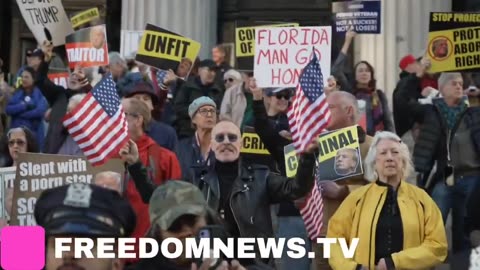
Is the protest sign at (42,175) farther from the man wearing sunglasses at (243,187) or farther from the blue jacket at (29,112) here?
the blue jacket at (29,112)

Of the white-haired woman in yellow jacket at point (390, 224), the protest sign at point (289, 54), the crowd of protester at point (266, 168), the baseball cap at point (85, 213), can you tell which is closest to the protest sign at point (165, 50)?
the crowd of protester at point (266, 168)

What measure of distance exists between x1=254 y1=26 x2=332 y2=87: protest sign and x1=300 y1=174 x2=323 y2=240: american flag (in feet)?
4.53

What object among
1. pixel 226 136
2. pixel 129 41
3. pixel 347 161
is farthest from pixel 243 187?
pixel 129 41

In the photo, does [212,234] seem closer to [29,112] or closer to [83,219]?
[83,219]

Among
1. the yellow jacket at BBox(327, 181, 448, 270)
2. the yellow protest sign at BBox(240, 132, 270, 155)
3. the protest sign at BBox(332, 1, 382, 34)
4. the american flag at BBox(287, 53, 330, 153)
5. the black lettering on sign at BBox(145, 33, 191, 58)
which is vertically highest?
the protest sign at BBox(332, 1, 382, 34)

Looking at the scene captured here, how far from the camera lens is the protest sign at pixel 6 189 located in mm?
8656

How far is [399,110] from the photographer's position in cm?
1064

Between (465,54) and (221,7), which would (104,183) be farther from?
(221,7)

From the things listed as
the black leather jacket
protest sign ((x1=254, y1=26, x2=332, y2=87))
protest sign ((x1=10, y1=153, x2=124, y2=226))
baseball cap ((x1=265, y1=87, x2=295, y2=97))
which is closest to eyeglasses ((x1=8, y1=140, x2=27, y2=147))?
protest sign ((x1=10, y1=153, x2=124, y2=226))

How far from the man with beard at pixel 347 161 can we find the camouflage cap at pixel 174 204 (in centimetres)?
368

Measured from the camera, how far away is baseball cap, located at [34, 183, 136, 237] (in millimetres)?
4285

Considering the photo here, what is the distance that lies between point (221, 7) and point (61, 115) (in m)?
6.80

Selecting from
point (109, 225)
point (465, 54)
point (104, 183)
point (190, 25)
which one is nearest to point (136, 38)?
point (190, 25)

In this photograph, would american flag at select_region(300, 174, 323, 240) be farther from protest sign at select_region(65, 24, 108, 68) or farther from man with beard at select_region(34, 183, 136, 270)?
protest sign at select_region(65, 24, 108, 68)
